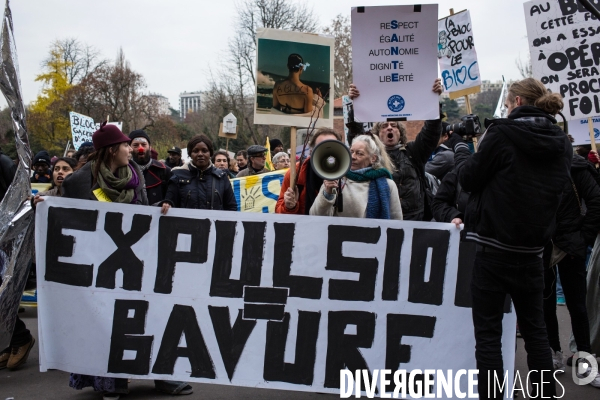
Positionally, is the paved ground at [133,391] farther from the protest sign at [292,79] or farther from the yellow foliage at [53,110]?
the yellow foliage at [53,110]

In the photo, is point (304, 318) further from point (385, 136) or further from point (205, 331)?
point (385, 136)

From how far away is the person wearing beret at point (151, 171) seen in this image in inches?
236

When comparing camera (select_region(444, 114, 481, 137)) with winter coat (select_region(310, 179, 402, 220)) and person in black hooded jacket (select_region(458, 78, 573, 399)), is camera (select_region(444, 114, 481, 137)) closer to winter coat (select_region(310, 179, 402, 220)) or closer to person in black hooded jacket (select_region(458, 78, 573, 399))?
winter coat (select_region(310, 179, 402, 220))

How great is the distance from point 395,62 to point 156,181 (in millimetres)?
2501

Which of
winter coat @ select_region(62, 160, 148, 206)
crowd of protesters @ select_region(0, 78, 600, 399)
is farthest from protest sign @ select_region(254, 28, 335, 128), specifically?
winter coat @ select_region(62, 160, 148, 206)

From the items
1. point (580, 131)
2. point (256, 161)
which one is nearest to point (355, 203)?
point (580, 131)

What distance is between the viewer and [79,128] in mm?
12336

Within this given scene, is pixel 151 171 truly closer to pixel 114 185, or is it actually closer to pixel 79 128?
pixel 114 185

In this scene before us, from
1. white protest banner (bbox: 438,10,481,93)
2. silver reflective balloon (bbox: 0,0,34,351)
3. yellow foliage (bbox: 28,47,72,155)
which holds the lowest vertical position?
silver reflective balloon (bbox: 0,0,34,351)

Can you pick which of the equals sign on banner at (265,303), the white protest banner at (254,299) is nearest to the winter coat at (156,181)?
the white protest banner at (254,299)

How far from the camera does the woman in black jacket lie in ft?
18.6

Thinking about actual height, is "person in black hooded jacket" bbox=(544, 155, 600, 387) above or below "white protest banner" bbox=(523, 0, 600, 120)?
below

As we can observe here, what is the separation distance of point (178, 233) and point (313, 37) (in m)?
A: 1.62

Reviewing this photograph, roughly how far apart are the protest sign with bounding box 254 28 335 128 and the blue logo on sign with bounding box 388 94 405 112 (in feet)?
1.65
